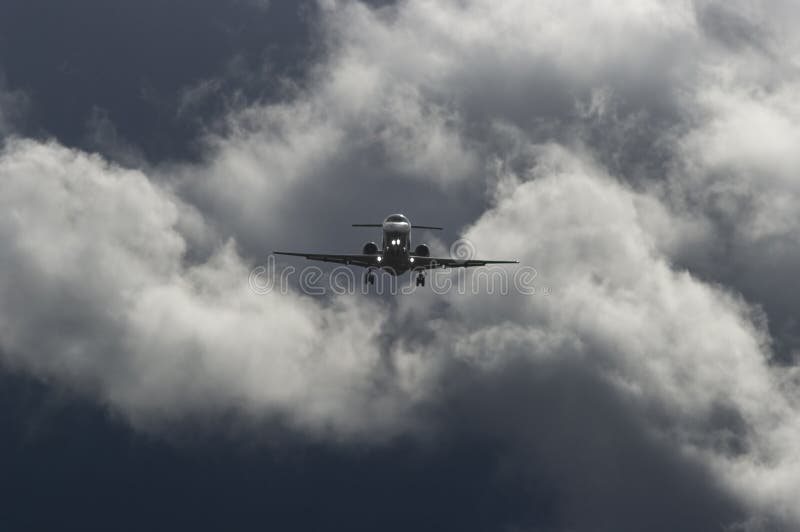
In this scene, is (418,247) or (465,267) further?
(465,267)

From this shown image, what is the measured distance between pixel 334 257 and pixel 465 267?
19.8 m

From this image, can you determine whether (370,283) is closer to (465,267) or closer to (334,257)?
(334,257)

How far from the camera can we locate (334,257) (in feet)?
419

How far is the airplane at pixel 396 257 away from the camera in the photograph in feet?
386

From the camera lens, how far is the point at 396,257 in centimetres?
12106

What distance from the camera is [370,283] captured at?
128250mm

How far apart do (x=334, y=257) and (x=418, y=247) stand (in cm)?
A: 1179

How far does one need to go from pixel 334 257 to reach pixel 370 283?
6122mm

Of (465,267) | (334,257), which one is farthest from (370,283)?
(465,267)

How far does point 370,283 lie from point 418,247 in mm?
8725

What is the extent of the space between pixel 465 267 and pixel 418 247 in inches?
473

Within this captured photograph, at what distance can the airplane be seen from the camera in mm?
117688
